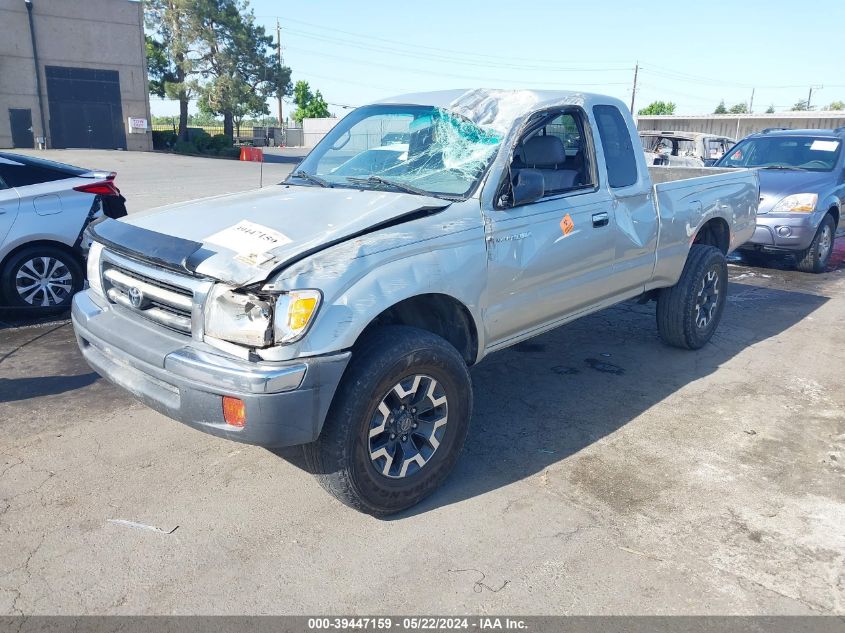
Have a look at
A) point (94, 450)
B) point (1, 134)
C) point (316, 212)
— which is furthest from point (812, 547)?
point (1, 134)

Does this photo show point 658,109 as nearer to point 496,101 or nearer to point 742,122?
point 742,122

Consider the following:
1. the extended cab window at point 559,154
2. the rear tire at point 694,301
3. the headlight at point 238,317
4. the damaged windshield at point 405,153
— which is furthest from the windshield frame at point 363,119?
the rear tire at point 694,301

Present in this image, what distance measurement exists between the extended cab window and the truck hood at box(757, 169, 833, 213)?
5013 mm

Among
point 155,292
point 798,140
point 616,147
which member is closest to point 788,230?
point 798,140

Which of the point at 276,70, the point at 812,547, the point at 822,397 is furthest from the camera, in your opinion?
the point at 276,70

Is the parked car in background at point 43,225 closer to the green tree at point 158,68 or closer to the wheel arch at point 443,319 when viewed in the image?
the wheel arch at point 443,319

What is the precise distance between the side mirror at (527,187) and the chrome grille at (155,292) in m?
1.74

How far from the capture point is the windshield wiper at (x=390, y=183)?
3.79 m

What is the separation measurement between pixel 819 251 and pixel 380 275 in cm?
805

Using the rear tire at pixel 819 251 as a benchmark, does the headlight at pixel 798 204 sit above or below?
above

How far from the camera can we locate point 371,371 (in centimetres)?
302

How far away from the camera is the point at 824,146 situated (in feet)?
31.4

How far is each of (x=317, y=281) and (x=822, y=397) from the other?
3950 millimetres

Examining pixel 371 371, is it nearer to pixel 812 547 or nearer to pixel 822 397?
pixel 812 547
